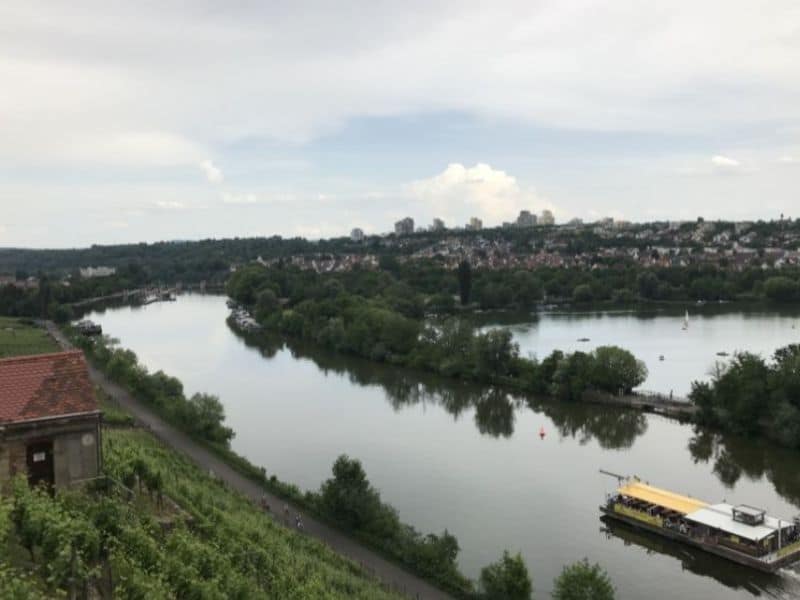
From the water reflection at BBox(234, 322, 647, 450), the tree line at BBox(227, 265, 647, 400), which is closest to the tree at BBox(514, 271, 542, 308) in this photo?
the tree line at BBox(227, 265, 647, 400)

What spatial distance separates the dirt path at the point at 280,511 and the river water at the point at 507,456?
1.80m

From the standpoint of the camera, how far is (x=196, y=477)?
1853 centimetres

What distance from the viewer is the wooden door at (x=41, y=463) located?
1062 cm

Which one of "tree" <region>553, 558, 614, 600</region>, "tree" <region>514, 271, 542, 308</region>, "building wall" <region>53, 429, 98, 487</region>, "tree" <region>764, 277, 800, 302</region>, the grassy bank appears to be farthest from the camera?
"tree" <region>514, 271, 542, 308</region>

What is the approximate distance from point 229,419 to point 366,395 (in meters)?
6.78

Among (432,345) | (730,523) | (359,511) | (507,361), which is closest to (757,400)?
(730,523)

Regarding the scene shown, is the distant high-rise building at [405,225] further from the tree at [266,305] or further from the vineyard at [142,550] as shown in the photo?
the vineyard at [142,550]

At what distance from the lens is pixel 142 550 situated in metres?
9.04

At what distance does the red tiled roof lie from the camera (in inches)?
420

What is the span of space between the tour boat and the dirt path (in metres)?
6.89

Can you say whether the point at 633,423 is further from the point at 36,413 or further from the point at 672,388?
the point at 36,413

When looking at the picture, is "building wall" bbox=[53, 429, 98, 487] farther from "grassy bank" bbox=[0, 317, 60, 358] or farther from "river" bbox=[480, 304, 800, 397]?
"grassy bank" bbox=[0, 317, 60, 358]

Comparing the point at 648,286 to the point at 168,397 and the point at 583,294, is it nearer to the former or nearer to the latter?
the point at 583,294

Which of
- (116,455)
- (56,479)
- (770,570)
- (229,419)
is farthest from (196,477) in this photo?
(770,570)
